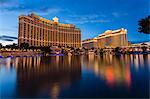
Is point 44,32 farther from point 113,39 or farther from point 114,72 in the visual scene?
point 114,72

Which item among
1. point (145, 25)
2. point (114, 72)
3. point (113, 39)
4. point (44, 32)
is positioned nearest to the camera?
point (114, 72)

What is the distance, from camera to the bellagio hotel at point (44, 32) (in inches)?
4599

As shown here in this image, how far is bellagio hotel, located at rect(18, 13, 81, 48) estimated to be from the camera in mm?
116812

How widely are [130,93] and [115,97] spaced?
0.97 m

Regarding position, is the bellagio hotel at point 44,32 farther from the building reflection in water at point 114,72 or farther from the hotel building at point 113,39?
the building reflection in water at point 114,72

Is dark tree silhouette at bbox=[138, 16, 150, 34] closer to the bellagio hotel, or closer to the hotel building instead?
the bellagio hotel

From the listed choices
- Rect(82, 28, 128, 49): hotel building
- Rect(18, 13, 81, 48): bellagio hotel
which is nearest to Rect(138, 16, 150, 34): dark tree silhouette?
Rect(18, 13, 81, 48): bellagio hotel

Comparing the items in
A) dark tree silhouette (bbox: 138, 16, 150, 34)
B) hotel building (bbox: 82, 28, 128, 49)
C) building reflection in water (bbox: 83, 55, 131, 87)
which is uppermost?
hotel building (bbox: 82, 28, 128, 49)

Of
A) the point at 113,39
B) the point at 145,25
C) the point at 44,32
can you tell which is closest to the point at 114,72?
the point at 145,25

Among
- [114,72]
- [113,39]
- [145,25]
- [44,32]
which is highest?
[44,32]

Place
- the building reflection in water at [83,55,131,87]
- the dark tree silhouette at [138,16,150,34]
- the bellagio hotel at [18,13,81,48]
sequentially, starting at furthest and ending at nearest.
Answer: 1. the bellagio hotel at [18,13,81,48]
2. the dark tree silhouette at [138,16,150,34]
3. the building reflection in water at [83,55,131,87]

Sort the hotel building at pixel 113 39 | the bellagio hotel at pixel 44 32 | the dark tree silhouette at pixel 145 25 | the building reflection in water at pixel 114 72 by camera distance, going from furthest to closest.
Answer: the hotel building at pixel 113 39 < the bellagio hotel at pixel 44 32 < the dark tree silhouette at pixel 145 25 < the building reflection in water at pixel 114 72

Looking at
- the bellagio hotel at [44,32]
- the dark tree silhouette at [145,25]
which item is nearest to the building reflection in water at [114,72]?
Answer: the dark tree silhouette at [145,25]

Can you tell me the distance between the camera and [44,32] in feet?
450
